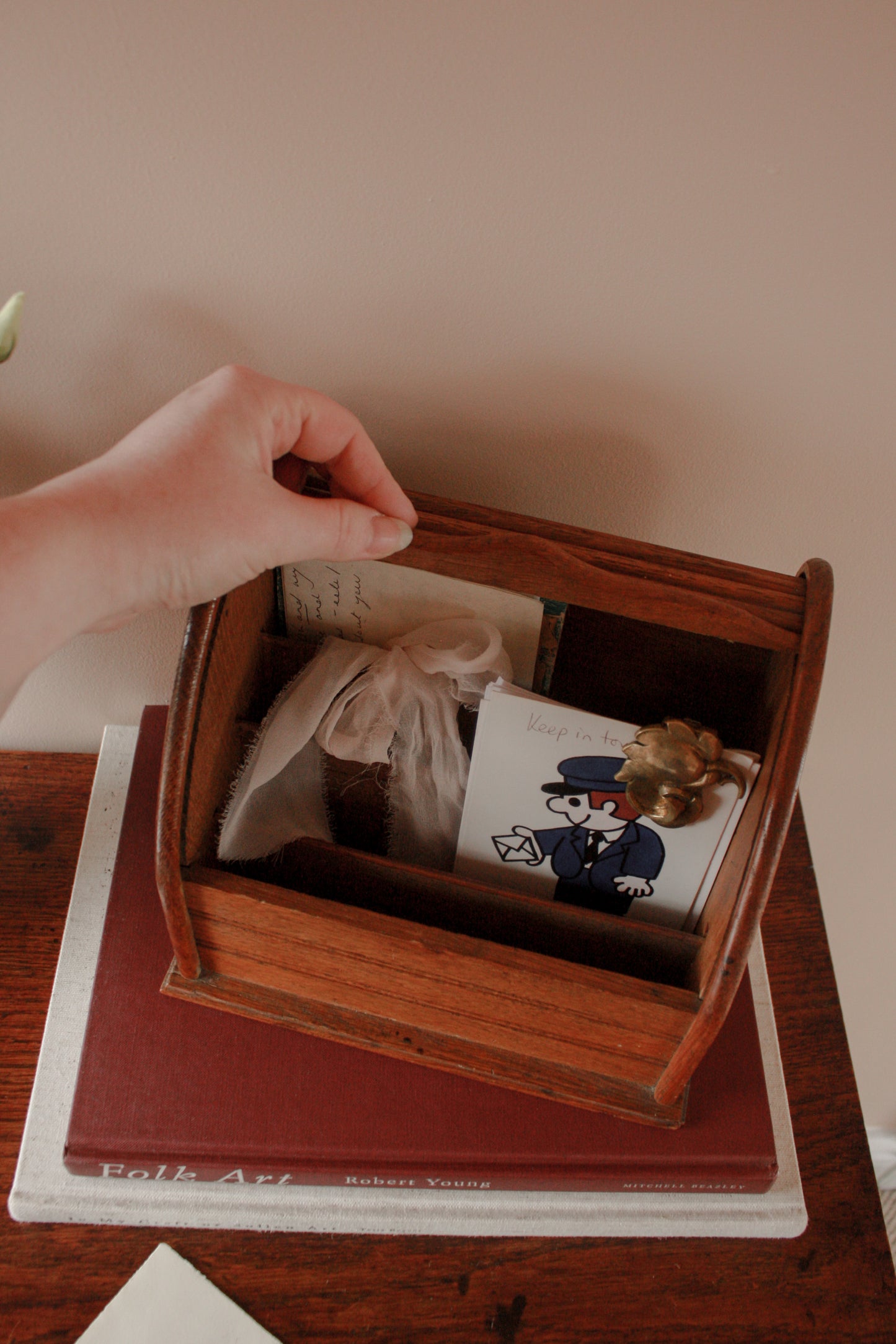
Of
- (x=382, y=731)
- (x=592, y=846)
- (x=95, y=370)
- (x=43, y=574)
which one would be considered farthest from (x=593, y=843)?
(x=95, y=370)

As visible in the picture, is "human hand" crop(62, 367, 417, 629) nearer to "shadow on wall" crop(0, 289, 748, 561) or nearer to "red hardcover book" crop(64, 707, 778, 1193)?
"shadow on wall" crop(0, 289, 748, 561)

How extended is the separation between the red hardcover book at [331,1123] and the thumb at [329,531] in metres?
0.39

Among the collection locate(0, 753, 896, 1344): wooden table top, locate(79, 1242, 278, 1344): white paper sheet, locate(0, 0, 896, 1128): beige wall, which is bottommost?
locate(79, 1242, 278, 1344): white paper sheet

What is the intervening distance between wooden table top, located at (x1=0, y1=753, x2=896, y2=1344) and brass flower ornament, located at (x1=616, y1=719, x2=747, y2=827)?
0.35 m

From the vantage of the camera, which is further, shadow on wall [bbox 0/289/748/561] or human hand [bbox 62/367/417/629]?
shadow on wall [bbox 0/289/748/561]

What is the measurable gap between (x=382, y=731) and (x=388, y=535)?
0.53 feet

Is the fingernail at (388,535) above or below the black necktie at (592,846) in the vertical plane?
above

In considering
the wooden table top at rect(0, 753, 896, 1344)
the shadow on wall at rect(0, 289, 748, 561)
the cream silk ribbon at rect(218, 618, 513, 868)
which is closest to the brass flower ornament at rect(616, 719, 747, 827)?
the cream silk ribbon at rect(218, 618, 513, 868)

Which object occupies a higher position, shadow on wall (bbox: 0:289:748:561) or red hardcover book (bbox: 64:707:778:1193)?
shadow on wall (bbox: 0:289:748:561)

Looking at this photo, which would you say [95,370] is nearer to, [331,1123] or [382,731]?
[382,731]

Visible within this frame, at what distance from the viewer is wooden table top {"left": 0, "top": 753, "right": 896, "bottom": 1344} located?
2.01ft

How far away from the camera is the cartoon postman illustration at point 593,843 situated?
2.03 feet

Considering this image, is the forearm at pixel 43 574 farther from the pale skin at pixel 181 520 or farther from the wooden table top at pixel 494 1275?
the wooden table top at pixel 494 1275

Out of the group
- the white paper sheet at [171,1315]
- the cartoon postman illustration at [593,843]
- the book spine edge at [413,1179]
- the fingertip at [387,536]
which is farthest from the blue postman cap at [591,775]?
the white paper sheet at [171,1315]
